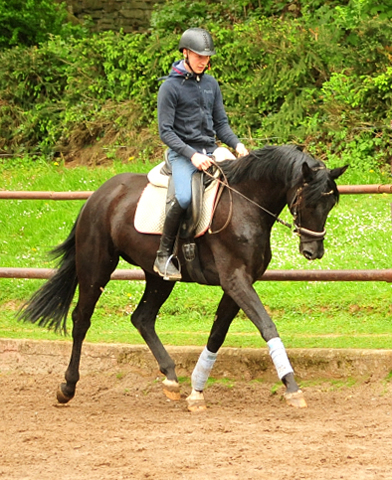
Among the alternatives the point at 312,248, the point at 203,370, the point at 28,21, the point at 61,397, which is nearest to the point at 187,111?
the point at 312,248

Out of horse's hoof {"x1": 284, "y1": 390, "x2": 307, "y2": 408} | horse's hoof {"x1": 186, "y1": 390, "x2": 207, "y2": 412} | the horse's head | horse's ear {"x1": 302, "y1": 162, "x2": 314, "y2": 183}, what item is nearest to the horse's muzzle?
the horse's head

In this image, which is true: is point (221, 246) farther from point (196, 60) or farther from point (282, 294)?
point (282, 294)

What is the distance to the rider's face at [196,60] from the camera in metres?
5.71

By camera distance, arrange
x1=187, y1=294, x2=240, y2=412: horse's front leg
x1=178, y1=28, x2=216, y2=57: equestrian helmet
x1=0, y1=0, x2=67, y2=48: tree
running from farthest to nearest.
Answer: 1. x1=0, y1=0, x2=67, y2=48: tree
2. x1=187, y1=294, x2=240, y2=412: horse's front leg
3. x1=178, y1=28, x2=216, y2=57: equestrian helmet

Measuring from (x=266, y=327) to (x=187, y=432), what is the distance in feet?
2.78

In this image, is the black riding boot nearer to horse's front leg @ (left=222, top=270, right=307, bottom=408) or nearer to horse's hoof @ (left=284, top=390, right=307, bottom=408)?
horse's front leg @ (left=222, top=270, right=307, bottom=408)

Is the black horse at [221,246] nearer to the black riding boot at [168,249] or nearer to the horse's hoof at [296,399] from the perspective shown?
the horse's hoof at [296,399]

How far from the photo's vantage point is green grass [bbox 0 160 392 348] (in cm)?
720

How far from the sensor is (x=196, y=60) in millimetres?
5723

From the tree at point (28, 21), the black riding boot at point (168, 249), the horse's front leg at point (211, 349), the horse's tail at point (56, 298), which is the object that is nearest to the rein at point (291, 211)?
the black riding boot at point (168, 249)

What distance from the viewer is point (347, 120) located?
11719 mm

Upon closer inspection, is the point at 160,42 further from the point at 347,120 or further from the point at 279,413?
the point at 279,413

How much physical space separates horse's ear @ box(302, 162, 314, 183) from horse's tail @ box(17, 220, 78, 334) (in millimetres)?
2257

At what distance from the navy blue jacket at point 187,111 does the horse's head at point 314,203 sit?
891 mm
